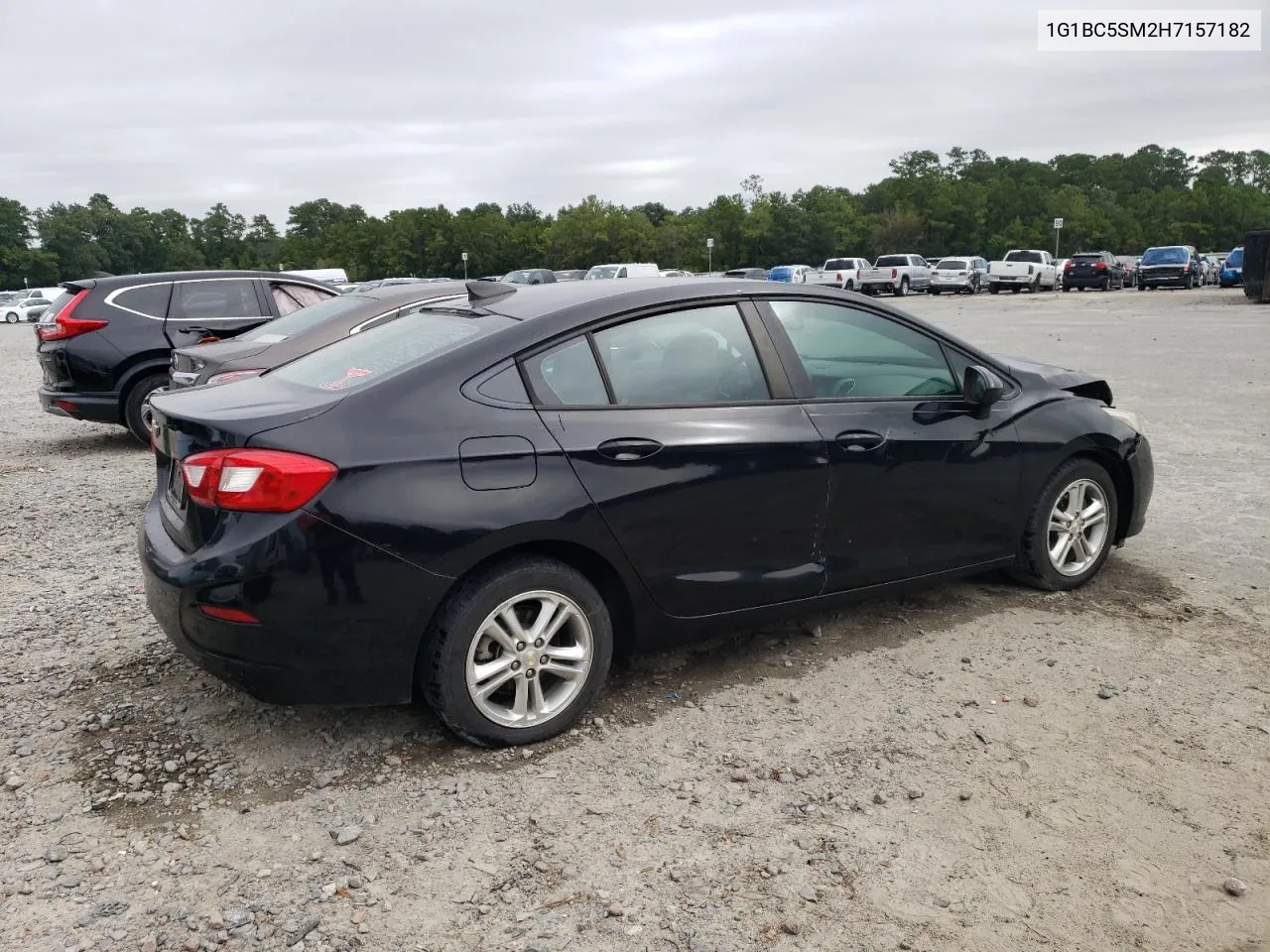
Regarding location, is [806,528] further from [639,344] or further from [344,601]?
[344,601]

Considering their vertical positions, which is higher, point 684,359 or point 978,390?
point 684,359

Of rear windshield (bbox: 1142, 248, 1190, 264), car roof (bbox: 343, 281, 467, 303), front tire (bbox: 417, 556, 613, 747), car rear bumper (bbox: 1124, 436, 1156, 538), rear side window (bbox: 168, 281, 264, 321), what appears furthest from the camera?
rear windshield (bbox: 1142, 248, 1190, 264)

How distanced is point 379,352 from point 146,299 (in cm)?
683

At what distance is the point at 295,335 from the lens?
7141 mm

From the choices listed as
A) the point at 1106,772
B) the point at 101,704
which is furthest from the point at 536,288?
the point at 1106,772

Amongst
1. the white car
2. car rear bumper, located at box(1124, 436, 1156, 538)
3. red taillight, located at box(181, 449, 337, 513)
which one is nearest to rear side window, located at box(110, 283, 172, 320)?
red taillight, located at box(181, 449, 337, 513)

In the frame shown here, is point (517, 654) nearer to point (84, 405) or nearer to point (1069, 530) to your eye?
point (1069, 530)

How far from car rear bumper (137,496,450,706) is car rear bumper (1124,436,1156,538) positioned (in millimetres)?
3665

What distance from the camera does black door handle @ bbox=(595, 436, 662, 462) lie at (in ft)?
11.8

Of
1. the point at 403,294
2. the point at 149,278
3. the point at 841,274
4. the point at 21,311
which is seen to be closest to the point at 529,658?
the point at 403,294

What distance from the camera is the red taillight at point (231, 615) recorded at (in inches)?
125

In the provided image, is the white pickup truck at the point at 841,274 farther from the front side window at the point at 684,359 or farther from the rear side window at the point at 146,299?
the front side window at the point at 684,359

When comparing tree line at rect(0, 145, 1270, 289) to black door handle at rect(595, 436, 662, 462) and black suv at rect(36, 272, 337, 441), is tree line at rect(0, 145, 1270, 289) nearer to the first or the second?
black suv at rect(36, 272, 337, 441)

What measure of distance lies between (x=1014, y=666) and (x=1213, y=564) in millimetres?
1994
